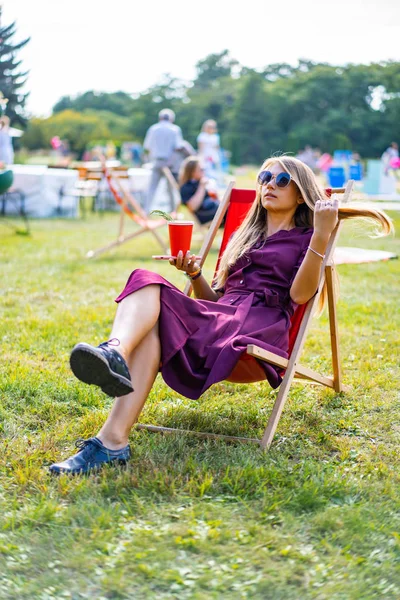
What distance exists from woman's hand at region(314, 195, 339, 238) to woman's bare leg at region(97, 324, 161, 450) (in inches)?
30.2

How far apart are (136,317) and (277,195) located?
0.92m

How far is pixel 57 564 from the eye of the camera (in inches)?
83.4

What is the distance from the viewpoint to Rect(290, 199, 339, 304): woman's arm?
3000 millimetres

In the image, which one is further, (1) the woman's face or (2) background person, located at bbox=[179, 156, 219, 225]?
(2) background person, located at bbox=[179, 156, 219, 225]

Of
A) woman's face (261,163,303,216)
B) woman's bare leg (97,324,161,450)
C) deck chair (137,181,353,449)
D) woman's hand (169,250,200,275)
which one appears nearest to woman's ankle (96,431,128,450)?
woman's bare leg (97,324,161,450)

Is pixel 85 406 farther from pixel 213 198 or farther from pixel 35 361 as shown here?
pixel 213 198

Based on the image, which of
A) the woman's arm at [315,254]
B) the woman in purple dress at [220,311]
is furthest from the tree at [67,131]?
the woman's arm at [315,254]

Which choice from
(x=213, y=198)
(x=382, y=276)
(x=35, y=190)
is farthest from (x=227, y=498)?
(x=35, y=190)

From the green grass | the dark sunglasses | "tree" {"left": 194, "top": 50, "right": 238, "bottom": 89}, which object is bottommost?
the green grass

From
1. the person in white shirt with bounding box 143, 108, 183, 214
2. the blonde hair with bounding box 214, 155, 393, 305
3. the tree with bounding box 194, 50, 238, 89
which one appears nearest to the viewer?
the blonde hair with bounding box 214, 155, 393, 305

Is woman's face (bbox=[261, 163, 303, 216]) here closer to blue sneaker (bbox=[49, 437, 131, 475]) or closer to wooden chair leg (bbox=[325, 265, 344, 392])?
wooden chair leg (bbox=[325, 265, 344, 392])

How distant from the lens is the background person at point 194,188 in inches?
334

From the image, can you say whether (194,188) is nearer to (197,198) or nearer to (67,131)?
(197,198)

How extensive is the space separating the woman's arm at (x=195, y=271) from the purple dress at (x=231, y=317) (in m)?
0.07
